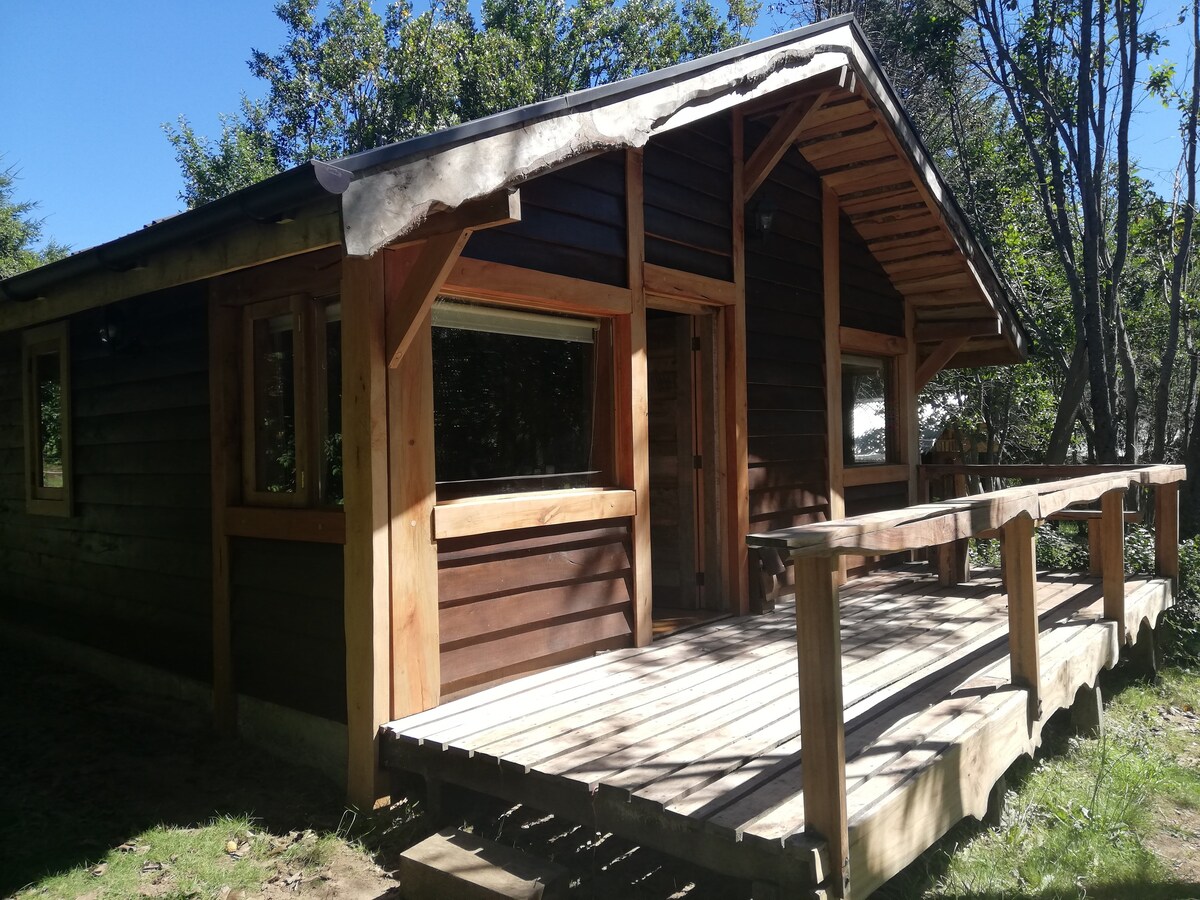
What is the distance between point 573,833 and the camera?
3354 millimetres

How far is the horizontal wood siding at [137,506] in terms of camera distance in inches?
178

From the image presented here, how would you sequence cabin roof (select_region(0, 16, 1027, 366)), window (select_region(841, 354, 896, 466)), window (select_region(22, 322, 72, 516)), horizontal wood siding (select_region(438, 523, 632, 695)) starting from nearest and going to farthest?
cabin roof (select_region(0, 16, 1027, 366)) → horizontal wood siding (select_region(438, 523, 632, 695)) → window (select_region(22, 322, 72, 516)) → window (select_region(841, 354, 896, 466))

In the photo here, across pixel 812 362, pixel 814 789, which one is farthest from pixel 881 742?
pixel 812 362

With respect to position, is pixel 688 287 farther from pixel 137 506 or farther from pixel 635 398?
pixel 137 506

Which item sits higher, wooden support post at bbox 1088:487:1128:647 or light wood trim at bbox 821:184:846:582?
light wood trim at bbox 821:184:846:582

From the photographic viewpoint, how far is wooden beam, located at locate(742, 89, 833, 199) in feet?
18.0

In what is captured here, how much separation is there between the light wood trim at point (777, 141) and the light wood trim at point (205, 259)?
3.44 m

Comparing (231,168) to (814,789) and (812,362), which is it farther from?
(814,789)

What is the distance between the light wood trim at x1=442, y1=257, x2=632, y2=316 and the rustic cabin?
0.02 meters

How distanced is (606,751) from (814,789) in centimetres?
93

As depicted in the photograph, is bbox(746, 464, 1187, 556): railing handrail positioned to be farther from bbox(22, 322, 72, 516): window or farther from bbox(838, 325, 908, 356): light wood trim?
bbox(22, 322, 72, 516): window

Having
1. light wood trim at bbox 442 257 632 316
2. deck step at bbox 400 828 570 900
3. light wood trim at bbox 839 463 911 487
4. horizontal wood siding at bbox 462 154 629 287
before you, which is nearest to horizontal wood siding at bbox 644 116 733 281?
horizontal wood siding at bbox 462 154 629 287

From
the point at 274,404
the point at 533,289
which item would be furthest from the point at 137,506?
the point at 533,289

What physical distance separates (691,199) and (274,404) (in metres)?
2.67
